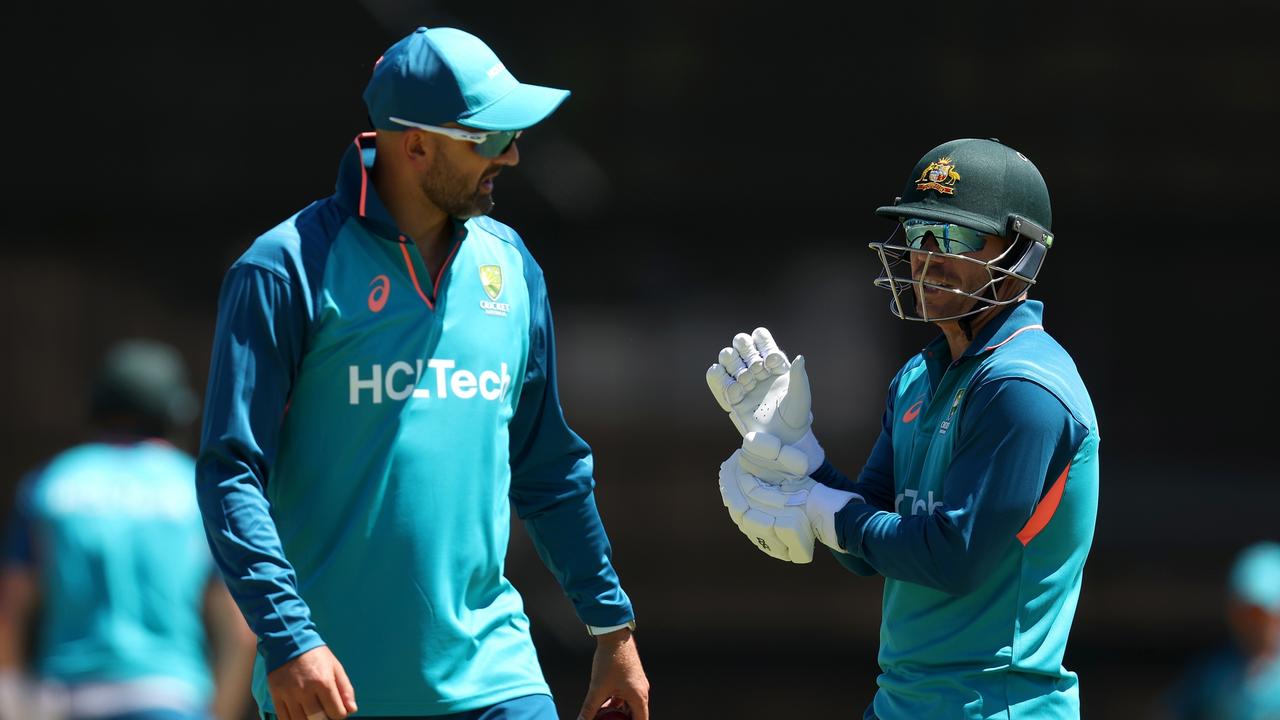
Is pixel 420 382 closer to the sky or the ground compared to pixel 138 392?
closer to the sky

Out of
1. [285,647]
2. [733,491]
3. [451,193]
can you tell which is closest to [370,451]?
[285,647]

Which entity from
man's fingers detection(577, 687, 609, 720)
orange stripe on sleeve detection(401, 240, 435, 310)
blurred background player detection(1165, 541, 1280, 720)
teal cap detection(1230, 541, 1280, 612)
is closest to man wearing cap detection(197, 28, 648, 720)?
orange stripe on sleeve detection(401, 240, 435, 310)

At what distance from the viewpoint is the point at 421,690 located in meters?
3.19

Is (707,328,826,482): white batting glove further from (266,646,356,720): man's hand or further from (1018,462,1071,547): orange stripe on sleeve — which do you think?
(266,646,356,720): man's hand

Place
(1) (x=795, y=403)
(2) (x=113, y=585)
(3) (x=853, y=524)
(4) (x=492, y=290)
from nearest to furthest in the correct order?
(3) (x=853, y=524) < (4) (x=492, y=290) < (1) (x=795, y=403) < (2) (x=113, y=585)

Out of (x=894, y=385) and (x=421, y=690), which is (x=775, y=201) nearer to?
(x=894, y=385)

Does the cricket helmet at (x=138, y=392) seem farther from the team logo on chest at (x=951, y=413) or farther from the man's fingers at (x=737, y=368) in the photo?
the team logo on chest at (x=951, y=413)

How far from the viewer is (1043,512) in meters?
3.14

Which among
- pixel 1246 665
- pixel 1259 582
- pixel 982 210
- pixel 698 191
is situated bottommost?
pixel 1246 665

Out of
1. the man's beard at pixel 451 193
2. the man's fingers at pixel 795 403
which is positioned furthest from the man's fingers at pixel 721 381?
the man's beard at pixel 451 193

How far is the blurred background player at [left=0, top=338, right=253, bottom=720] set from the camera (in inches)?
203

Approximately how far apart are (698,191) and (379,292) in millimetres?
5817

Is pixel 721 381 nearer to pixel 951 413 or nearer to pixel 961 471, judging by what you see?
pixel 951 413

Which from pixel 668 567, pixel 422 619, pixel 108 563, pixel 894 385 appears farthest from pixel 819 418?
pixel 422 619
